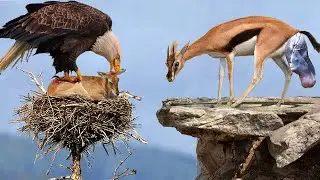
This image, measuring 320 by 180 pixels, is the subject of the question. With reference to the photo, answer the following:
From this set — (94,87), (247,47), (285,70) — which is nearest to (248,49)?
(247,47)

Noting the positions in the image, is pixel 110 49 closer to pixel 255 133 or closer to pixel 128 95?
pixel 128 95

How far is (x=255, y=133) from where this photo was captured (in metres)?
7.64

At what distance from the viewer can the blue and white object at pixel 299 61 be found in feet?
26.5

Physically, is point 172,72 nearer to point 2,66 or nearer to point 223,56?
point 223,56

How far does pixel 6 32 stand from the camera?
7.13m

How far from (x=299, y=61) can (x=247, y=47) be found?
26.4 inches

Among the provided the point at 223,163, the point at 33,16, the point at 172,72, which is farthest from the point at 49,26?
the point at 223,163

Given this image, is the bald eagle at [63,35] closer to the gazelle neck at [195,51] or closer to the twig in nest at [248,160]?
the gazelle neck at [195,51]

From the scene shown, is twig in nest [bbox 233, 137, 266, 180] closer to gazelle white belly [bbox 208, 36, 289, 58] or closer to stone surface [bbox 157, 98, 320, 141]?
stone surface [bbox 157, 98, 320, 141]

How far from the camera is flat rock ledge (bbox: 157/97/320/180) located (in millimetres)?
7312

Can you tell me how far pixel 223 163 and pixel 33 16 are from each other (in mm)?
3090

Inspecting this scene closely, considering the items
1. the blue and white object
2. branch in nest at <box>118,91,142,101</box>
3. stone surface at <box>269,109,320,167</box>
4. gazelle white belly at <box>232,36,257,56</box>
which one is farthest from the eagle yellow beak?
the blue and white object

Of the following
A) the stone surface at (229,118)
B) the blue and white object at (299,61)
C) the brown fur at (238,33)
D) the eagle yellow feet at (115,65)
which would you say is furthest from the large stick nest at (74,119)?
the blue and white object at (299,61)

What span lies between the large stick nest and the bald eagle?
0.31m
